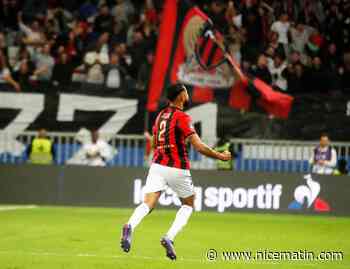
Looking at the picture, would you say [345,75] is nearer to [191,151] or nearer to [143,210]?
[191,151]

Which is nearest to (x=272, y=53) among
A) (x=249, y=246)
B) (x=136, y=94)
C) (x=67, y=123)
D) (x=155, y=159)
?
(x=136, y=94)

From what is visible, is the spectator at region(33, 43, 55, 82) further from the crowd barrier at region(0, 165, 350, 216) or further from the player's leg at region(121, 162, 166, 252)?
the player's leg at region(121, 162, 166, 252)

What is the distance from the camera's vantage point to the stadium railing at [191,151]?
20.9m

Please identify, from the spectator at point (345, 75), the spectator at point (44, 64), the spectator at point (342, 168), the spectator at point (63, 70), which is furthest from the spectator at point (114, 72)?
the spectator at point (342, 168)

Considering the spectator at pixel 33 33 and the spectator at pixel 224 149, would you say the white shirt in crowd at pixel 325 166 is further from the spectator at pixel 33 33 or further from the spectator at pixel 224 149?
the spectator at pixel 33 33

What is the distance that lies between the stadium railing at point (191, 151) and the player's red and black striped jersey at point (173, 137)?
9291 mm

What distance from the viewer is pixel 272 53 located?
22734mm

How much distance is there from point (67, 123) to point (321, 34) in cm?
683

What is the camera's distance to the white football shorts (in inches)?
455

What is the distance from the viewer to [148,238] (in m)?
14.4

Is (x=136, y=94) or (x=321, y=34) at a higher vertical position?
(x=321, y=34)

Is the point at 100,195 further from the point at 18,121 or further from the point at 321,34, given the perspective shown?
the point at 321,34

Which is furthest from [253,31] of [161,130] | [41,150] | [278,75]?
[161,130]

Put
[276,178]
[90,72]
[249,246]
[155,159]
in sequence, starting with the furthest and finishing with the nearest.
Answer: [90,72]
[276,178]
[249,246]
[155,159]
